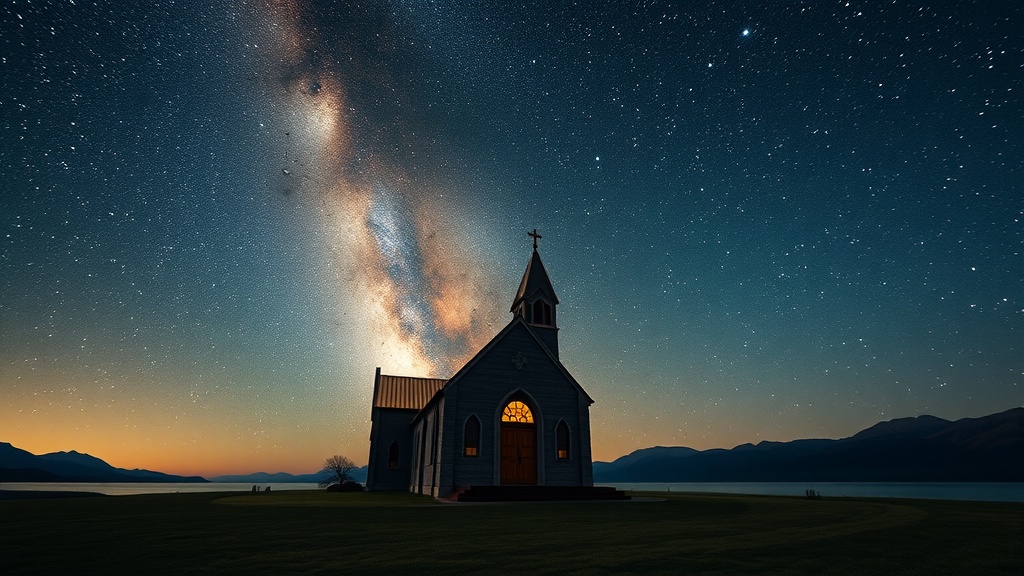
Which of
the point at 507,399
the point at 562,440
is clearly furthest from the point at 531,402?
the point at 562,440

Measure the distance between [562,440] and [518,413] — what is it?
9.25ft

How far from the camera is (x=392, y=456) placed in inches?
1495

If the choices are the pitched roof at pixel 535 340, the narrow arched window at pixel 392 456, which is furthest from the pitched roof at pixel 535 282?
the narrow arched window at pixel 392 456

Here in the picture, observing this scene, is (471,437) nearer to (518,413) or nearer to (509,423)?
(509,423)

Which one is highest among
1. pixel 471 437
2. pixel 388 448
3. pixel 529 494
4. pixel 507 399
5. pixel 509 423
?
pixel 507 399

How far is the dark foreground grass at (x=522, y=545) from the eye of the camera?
6.95 m

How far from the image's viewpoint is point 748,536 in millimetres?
9812

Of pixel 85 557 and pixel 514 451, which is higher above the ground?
pixel 514 451

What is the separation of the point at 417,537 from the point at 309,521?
4982mm

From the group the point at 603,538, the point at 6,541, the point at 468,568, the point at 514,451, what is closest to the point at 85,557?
the point at 6,541

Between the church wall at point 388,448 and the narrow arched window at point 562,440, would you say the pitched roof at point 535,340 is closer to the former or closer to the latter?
the narrow arched window at point 562,440

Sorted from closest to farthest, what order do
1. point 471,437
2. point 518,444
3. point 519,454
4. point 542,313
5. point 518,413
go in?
point 471,437, point 519,454, point 518,444, point 518,413, point 542,313

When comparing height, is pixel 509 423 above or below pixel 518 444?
above

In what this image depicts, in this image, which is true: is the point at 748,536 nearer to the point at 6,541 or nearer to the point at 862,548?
the point at 862,548
